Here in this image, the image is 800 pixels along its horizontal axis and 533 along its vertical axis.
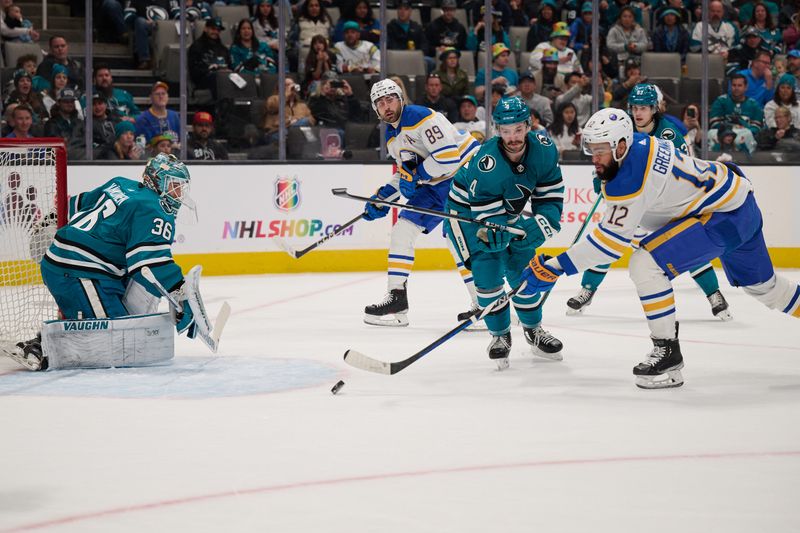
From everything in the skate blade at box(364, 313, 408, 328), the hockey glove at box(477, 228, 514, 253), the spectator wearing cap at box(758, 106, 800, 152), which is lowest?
the skate blade at box(364, 313, 408, 328)

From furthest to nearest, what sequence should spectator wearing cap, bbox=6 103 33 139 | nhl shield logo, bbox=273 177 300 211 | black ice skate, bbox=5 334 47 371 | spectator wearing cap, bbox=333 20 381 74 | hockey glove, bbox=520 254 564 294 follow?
spectator wearing cap, bbox=333 20 381 74
nhl shield logo, bbox=273 177 300 211
spectator wearing cap, bbox=6 103 33 139
black ice skate, bbox=5 334 47 371
hockey glove, bbox=520 254 564 294

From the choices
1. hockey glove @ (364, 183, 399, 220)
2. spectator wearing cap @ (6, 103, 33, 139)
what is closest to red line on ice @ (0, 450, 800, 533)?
hockey glove @ (364, 183, 399, 220)

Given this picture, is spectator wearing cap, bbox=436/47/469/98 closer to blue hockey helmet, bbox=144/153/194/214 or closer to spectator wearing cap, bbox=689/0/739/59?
spectator wearing cap, bbox=689/0/739/59

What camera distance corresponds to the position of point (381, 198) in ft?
20.0

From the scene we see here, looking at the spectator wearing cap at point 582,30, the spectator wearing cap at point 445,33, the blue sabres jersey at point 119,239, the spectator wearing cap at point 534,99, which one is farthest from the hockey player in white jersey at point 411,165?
the spectator wearing cap at point 582,30

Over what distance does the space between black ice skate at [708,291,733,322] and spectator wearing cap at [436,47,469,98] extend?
329 centimetres

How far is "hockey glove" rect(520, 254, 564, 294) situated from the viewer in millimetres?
3820

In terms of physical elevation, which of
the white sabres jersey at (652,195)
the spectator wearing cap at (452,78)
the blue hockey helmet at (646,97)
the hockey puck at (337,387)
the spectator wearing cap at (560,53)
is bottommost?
the hockey puck at (337,387)

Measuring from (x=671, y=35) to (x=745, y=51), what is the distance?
0.58 meters

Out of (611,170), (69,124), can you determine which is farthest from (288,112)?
(611,170)

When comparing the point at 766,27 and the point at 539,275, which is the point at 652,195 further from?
the point at 766,27

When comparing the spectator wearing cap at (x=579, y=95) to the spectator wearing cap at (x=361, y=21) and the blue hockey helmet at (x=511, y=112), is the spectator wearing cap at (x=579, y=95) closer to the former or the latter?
the spectator wearing cap at (x=361, y=21)

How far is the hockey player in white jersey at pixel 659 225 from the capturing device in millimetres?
3707

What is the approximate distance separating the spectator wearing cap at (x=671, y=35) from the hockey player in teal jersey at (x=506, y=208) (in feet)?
16.1
